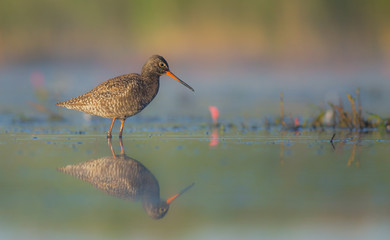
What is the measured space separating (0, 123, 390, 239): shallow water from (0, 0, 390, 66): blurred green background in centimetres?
1383

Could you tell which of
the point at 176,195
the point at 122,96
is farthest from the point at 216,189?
the point at 122,96

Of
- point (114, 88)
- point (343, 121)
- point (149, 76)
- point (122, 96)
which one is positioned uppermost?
point (149, 76)

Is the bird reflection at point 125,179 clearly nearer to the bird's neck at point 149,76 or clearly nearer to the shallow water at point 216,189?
the shallow water at point 216,189

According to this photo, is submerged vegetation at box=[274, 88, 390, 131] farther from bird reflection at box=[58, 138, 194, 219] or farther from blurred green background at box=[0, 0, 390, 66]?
blurred green background at box=[0, 0, 390, 66]

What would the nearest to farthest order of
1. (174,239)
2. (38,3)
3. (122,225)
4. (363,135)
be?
1. (174,239)
2. (122,225)
3. (363,135)
4. (38,3)

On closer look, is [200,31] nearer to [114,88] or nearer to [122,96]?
[114,88]

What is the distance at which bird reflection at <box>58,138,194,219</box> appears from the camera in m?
5.79

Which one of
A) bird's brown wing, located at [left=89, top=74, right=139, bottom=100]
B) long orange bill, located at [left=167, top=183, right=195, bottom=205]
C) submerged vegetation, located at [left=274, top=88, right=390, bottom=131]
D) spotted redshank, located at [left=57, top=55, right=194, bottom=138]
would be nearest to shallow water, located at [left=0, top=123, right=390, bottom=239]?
long orange bill, located at [left=167, top=183, right=195, bottom=205]

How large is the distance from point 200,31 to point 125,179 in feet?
57.7

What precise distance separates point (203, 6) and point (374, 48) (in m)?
6.10

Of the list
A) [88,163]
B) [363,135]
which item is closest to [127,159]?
[88,163]

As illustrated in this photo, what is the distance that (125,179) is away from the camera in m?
6.68

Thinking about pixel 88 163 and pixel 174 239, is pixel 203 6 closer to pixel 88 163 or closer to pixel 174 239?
pixel 88 163

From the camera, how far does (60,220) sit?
528 centimetres
